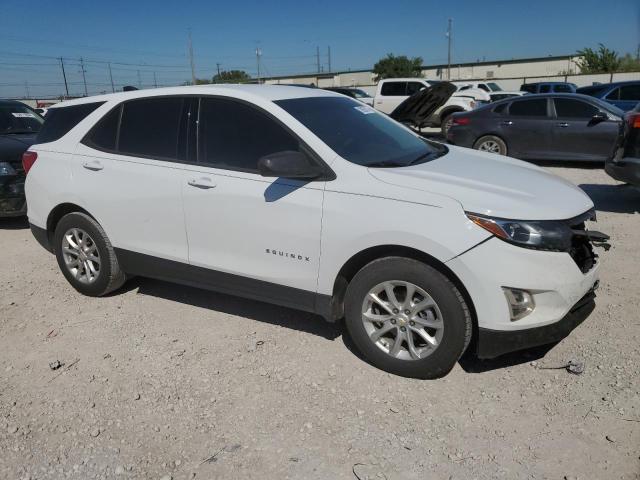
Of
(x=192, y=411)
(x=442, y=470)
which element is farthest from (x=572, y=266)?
(x=192, y=411)

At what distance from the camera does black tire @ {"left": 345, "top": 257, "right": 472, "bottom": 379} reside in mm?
2977

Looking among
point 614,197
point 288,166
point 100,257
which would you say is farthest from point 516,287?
point 614,197

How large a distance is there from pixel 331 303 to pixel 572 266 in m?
1.42

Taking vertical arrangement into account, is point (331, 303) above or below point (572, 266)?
below

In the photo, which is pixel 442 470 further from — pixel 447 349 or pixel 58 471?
pixel 58 471

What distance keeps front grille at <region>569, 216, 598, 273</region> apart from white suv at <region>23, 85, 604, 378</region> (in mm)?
12

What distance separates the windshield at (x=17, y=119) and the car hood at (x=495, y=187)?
22.1 ft

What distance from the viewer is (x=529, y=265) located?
2.84 meters

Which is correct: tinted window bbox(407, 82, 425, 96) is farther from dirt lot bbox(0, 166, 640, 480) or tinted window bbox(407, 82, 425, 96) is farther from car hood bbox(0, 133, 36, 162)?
dirt lot bbox(0, 166, 640, 480)

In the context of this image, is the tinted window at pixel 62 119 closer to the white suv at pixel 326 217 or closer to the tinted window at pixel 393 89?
the white suv at pixel 326 217

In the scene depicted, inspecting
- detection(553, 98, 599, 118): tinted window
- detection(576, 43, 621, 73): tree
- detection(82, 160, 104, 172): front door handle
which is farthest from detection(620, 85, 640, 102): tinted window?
detection(576, 43, 621, 73): tree

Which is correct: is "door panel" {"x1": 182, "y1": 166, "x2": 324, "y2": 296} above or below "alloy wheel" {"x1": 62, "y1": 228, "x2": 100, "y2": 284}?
above

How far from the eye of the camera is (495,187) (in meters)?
3.14

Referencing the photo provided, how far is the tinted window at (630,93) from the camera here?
14164 millimetres
